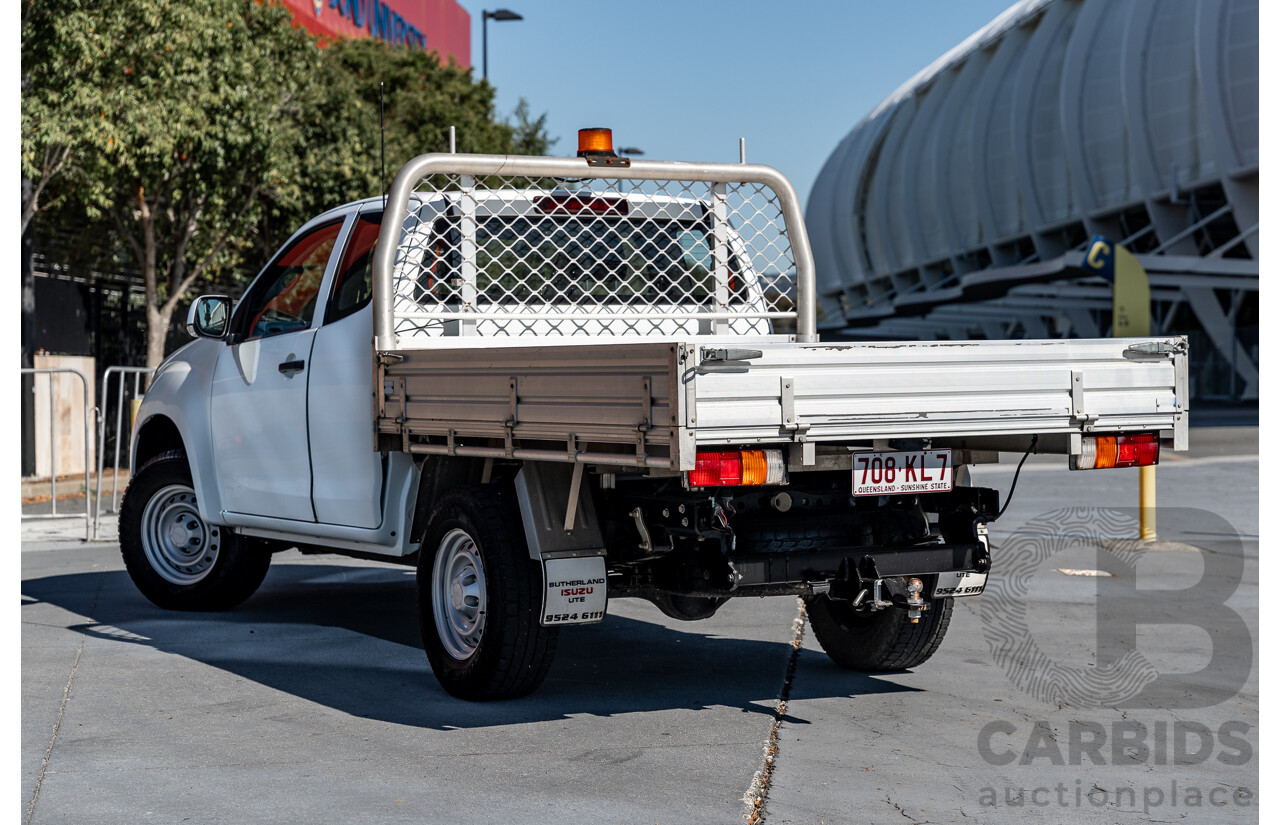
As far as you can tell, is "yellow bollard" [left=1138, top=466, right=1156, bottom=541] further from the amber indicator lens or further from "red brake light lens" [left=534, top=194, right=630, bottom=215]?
the amber indicator lens

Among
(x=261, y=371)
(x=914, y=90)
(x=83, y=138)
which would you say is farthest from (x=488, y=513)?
(x=914, y=90)

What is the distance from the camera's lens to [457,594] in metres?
6.36

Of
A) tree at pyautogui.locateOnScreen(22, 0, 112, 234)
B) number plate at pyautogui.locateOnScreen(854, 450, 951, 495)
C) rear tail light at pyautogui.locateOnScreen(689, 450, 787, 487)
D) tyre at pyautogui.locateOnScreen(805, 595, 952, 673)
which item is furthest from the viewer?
tree at pyautogui.locateOnScreen(22, 0, 112, 234)

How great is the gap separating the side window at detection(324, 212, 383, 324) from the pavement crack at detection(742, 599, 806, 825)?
282 cm

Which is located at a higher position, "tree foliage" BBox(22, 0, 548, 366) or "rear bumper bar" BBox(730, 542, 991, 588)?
"tree foliage" BBox(22, 0, 548, 366)

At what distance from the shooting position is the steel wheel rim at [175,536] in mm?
8727

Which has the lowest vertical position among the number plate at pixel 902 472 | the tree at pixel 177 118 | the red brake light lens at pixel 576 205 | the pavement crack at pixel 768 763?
the pavement crack at pixel 768 763

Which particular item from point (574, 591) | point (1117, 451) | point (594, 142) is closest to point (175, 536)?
point (594, 142)

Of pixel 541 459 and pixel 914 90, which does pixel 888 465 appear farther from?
pixel 914 90

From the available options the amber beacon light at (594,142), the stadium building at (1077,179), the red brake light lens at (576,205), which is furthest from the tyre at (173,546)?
the stadium building at (1077,179)

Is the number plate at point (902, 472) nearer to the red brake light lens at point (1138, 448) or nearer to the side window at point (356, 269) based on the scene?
the red brake light lens at point (1138, 448)

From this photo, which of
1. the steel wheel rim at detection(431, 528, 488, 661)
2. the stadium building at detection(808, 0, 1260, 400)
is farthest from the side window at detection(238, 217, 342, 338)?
the stadium building at detection(808, 0, 1260, 400)

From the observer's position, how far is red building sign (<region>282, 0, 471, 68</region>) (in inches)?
→ 1348

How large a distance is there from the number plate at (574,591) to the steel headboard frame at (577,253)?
1.51 metres
